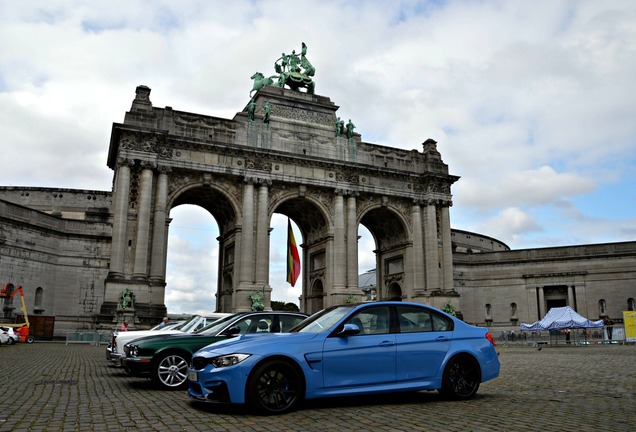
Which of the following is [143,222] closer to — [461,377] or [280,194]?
[280,194]

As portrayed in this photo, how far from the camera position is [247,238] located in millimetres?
40938

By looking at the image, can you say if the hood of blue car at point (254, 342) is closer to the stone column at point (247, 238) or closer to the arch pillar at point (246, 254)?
the arch pillar at point (246, 254)

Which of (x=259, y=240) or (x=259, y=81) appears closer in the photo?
(x=259, y=240)

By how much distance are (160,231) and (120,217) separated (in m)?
2.87

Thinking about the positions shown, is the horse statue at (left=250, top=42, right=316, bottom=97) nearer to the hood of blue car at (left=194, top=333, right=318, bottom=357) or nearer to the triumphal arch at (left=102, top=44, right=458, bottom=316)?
the triumphal arch at (left=102, top=44, right=458, bottom=316)

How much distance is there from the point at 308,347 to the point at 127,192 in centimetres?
3218

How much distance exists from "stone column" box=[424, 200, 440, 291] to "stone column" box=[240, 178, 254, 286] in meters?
15.7

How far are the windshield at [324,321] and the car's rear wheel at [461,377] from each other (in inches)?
81.5

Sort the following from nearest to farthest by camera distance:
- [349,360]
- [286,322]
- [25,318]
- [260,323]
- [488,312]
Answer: [349,360], [260,323], [286,322], [25,318], [488,312]

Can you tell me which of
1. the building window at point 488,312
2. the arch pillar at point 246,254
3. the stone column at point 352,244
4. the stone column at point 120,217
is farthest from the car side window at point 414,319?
the building window at point 488,312

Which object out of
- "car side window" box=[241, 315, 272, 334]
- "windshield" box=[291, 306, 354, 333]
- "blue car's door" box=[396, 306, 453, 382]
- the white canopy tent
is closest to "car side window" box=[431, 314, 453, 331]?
"blue car's door" box=[396, 306, 453, 382]

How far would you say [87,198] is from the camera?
185 ft

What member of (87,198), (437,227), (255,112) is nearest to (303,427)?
(255,112)

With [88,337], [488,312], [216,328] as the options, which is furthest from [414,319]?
[488,312]
